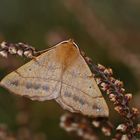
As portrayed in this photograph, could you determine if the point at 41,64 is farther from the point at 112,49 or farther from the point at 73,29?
the point at 73,29

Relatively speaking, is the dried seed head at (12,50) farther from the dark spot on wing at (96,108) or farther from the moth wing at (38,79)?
the dark spot on wing at (96,108)

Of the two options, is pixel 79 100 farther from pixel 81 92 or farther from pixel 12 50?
pixel 12 50

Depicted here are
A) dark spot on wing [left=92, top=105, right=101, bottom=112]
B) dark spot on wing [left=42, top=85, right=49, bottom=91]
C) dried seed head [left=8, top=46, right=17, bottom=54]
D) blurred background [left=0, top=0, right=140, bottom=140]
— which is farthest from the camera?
blurred background [left=0, top=0, right=140, bottom=140]

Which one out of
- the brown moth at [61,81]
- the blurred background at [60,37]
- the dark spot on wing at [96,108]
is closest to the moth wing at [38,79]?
the brown moth at [61,81]

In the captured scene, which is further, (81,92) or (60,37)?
(60,37)

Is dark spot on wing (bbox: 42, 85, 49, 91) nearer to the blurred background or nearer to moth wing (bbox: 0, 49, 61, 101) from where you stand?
moth wing (bbox: 0, 49, 61, 101)

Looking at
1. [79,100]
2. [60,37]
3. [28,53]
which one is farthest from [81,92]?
[60,37]

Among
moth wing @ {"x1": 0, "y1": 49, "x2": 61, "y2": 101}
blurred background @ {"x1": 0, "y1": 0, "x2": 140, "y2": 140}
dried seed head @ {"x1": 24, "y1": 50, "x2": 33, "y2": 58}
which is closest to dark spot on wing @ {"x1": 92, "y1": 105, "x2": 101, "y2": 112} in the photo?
moth wing @ {"x1": 0, "y1": 49, "x2": 61, "y2": 101}

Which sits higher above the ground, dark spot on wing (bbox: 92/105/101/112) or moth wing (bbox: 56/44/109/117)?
moth wing (bbox: 56/44/109/117)
